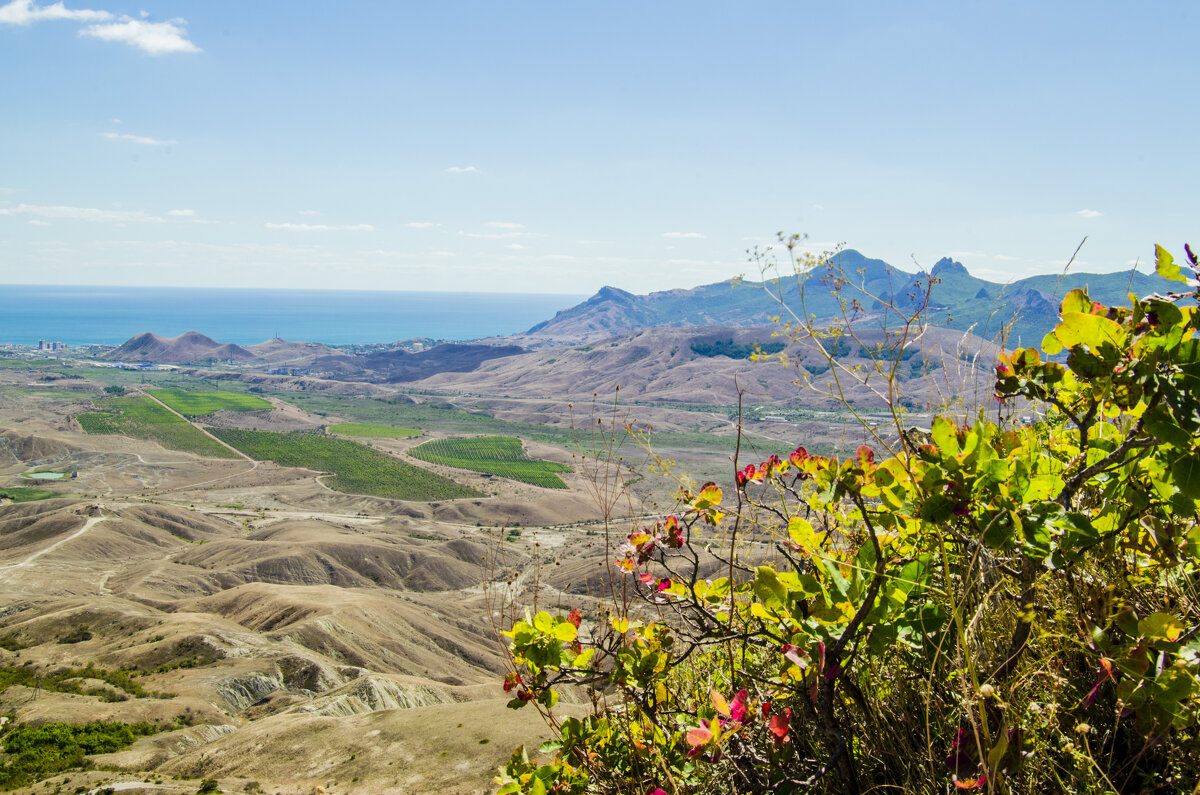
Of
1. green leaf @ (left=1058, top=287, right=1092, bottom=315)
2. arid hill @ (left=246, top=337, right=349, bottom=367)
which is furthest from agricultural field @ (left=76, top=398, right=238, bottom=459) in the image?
green leaf @ (left=1058, top=287, right=1092, bottom=315)

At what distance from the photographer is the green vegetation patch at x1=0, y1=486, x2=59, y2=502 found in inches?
2181

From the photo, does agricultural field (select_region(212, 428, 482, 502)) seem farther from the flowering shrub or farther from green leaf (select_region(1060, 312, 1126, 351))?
green leaf (select_region(1060, 312, 1126, 351))

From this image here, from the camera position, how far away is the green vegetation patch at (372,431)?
92.6m

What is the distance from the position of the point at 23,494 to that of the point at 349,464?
92.6ft

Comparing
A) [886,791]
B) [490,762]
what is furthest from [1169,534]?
[490,762]

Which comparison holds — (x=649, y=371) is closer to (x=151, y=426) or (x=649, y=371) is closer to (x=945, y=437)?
(x=151, y=426)

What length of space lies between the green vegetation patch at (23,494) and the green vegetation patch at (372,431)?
36791mm

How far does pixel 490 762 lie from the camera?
12.6m

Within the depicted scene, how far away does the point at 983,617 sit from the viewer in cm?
159

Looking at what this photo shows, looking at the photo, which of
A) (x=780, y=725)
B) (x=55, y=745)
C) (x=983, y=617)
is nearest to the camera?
(x=780, y=725)

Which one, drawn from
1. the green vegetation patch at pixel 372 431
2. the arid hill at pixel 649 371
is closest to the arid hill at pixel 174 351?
the arid hill at pixel 649 371

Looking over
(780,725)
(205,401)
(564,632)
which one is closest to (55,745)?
(564,632)

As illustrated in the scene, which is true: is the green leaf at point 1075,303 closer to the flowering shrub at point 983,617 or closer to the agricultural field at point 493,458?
the flowering shrub at point 983,617

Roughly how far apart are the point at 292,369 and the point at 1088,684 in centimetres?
16724
